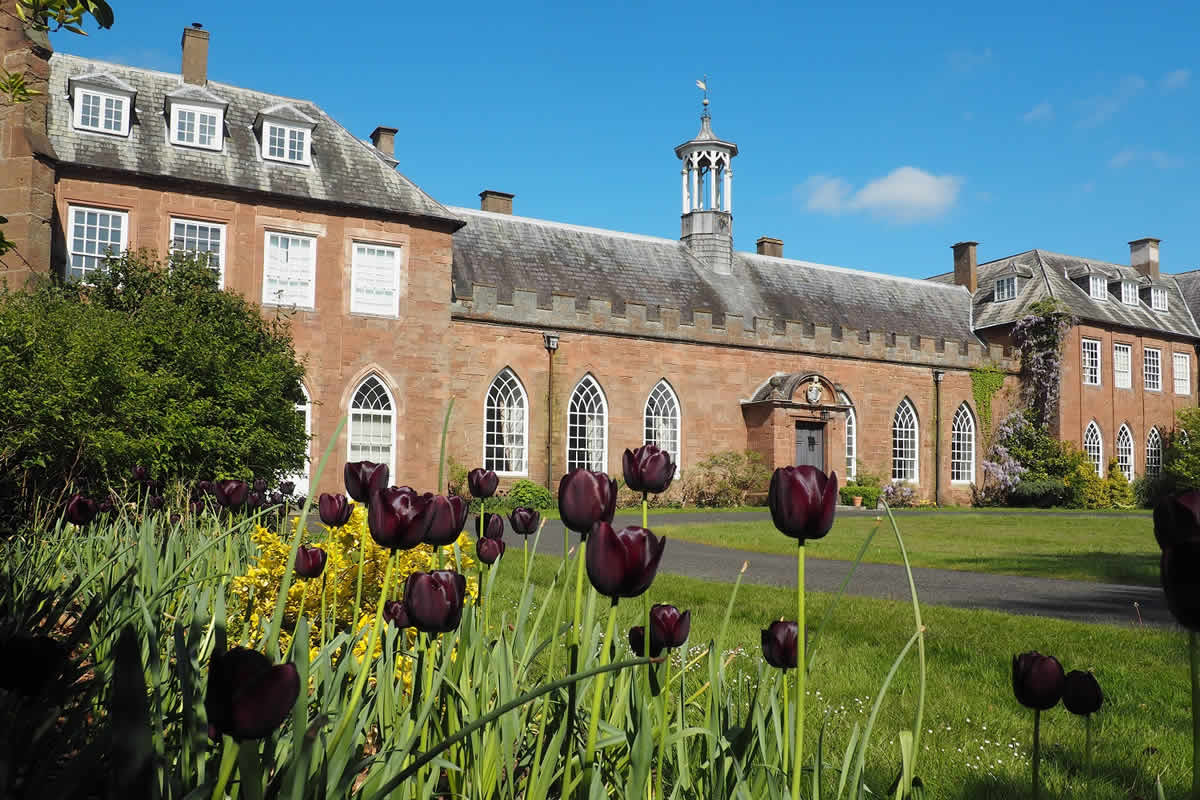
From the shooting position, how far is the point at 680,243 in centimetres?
3020

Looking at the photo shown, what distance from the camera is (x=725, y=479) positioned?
86.5 feet

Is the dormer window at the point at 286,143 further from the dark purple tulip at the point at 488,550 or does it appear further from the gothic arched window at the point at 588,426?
the dark purple tulip at the point at 488,550

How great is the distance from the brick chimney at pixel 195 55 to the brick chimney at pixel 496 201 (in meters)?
8.89

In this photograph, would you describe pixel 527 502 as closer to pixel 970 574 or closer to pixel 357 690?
pixel 970 574

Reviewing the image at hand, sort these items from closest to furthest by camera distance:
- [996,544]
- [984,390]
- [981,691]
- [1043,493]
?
[981,691]
[996,544]
[1043,493]
[984,390]

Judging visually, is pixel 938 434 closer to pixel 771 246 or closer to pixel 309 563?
pixel 771 246

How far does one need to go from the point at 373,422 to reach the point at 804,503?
20987 mm

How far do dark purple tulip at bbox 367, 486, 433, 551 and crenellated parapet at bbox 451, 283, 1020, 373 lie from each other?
69.8 ft

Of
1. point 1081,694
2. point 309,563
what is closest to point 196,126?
point 309,563

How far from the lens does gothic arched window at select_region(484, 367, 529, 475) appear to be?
23.7 m

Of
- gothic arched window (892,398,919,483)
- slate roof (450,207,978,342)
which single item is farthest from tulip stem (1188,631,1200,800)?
gothic arched window (892,398,919,483)

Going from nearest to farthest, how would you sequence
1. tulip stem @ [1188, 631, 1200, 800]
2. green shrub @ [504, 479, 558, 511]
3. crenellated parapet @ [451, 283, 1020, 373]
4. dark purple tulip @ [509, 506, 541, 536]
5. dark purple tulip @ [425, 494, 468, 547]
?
tulip stem @ [1188, 631, 1200, 800] < dark purple tulip @ [425, 494, 468, 547] < dark purple tulip @ [509, 506, 541, 536] < green shrub @ [504, 479, 558, 511] < crenellated parapet @ [451, 283, 1020, 373]

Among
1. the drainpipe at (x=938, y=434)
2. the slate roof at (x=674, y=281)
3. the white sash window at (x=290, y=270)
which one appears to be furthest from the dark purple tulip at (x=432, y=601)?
the drainpipe at (x=938, y=434)

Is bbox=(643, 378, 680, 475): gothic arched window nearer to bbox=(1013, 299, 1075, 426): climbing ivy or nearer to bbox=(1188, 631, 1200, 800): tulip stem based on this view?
bbox=(1013, 299, 1075, 426): climbing ivy
